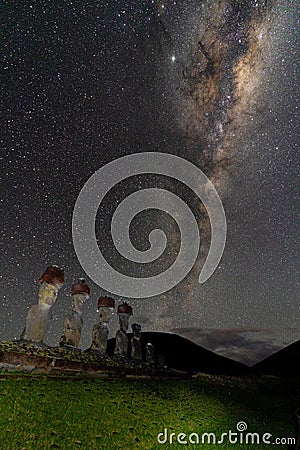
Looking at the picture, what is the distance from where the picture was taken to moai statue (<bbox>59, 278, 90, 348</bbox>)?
34.3ft

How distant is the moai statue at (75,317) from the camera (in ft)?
34.3

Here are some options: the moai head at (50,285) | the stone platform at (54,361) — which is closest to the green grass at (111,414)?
the stone platform at (54,361)

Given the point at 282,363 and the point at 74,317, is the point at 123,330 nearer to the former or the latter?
the point at 74,317

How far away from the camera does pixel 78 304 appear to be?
11.1 m

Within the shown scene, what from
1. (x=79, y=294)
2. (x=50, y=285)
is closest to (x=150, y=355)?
(x=79, y=294)

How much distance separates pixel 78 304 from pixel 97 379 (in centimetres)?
273

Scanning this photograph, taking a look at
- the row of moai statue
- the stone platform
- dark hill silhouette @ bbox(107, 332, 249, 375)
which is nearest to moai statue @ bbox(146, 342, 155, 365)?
the row of moai statue

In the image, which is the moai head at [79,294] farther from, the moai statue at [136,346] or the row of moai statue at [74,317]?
the moai statue at [136,346]

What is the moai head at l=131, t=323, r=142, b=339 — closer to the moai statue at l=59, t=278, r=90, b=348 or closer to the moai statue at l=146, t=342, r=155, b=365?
the moai statue at l=146, t=342, r=155, b=365

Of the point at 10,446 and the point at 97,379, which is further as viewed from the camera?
the point at 97,379

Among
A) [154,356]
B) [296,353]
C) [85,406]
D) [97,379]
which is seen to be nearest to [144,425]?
[85,406]

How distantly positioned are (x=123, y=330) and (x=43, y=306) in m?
4.81

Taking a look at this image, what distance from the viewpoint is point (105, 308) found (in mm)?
12453

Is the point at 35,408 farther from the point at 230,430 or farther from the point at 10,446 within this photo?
the point at 230,430
